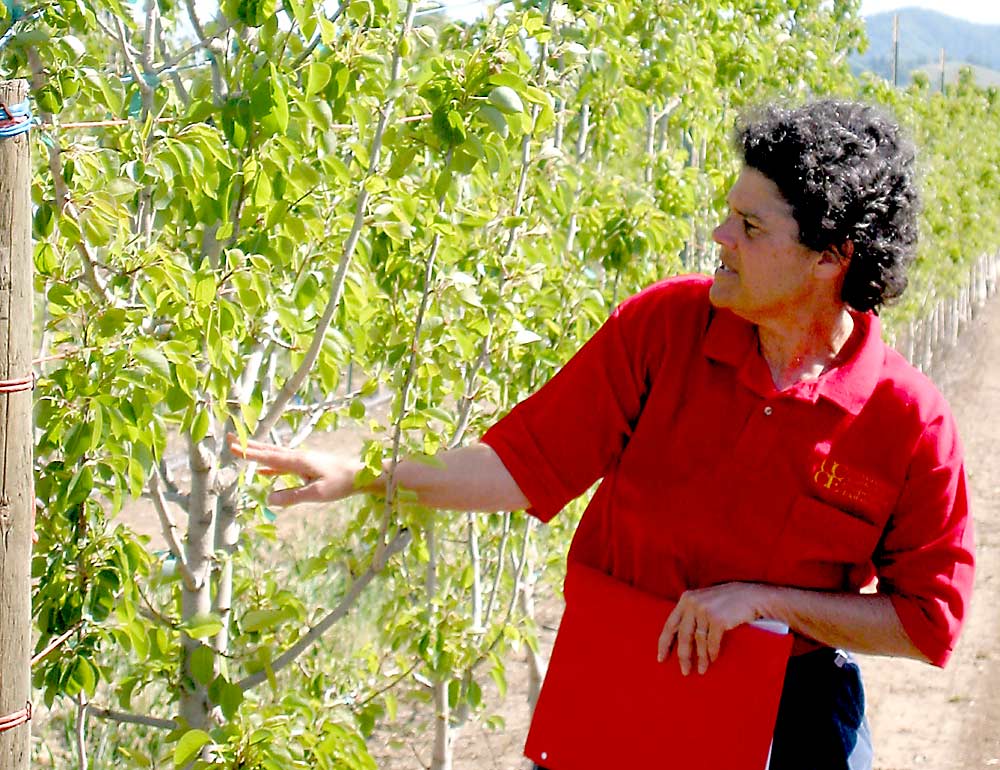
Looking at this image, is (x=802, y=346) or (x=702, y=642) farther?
(x=802, y=346)

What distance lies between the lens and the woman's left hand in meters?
2.00

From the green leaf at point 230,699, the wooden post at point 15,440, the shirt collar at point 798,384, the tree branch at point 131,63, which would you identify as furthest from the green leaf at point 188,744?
the tree branch at point 131,63

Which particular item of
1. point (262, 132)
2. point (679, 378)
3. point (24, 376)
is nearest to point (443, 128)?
point (262, 132)

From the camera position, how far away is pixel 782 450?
211 cm

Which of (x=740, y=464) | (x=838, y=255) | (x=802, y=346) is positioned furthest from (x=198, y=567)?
(x=838, y=255)

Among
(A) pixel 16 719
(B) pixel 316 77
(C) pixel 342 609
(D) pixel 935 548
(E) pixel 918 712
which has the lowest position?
(E) pixel 918 712

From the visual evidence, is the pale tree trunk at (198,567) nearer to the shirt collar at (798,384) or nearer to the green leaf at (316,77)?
the green leaf at (316,77)

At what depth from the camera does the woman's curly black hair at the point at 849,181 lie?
2.07 meters

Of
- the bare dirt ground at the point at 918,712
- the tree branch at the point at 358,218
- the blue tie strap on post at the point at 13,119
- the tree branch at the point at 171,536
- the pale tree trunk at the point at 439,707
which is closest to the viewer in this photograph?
the blue tie strap on post at the point at 13,119

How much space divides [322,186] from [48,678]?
1.06 m

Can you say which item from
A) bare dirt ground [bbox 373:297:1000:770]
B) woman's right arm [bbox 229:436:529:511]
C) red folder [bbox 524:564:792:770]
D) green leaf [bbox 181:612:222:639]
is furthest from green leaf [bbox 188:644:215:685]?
bare dirt ground [bbox 373:297:1000:770]

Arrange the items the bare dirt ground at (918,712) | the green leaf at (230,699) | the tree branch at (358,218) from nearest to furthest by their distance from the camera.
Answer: the tree branch at (358,218) < the green leaf at (230,699) < the bare dirt ground at (918,712)

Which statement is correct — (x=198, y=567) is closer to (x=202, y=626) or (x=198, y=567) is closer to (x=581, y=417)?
(x=202, y=626)

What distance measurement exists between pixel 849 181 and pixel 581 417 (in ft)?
1.84
